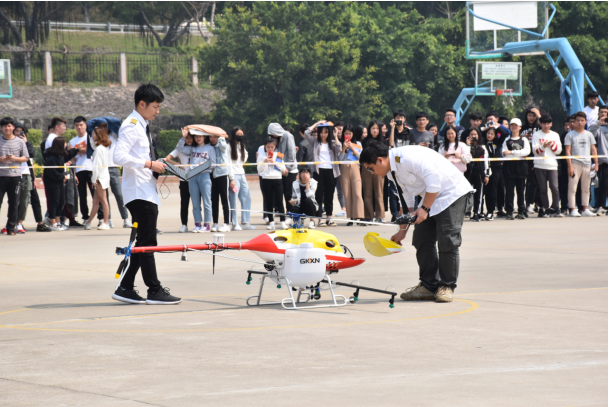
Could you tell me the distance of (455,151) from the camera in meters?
17.1

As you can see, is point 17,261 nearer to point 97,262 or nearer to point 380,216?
point 97,262

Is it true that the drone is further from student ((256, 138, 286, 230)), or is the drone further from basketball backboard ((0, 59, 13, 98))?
basketball backboard ((0, 59, 13, 98))

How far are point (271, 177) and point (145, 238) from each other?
8514 millimetres

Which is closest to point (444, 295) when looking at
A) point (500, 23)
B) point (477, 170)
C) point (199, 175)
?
point (199, 175)

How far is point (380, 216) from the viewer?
57.1ft

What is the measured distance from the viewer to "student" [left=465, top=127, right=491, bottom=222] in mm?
17797

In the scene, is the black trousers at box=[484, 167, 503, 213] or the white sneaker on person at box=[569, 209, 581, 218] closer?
the black trousers at box=[484, 167, 503, 213]

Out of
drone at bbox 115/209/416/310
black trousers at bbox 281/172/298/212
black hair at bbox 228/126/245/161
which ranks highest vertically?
black hair at bbox 228/126/245/161

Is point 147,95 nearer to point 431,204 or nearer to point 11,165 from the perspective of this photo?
point 431,204

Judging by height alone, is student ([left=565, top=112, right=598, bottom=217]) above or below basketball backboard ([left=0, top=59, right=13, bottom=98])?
below

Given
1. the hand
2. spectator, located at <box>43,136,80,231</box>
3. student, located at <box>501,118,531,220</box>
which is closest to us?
the hand

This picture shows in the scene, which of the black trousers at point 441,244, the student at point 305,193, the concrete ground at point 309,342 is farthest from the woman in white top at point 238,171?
the black trousers at point 441,244

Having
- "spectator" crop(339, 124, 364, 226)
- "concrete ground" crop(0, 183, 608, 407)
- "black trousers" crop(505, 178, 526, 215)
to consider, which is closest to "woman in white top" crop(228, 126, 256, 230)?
"spectator" crop(339, 124, 364, 226)

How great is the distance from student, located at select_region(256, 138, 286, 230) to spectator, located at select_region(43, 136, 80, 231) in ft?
12.3
